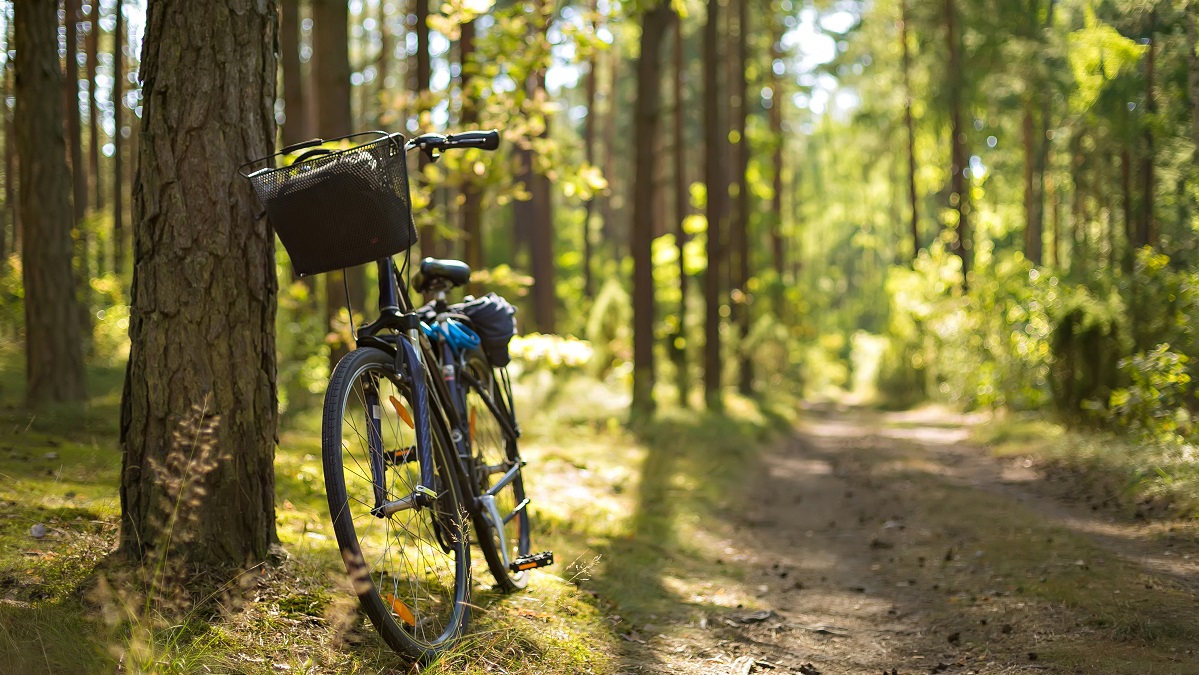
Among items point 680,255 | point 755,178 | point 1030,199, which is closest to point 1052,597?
point 680,255

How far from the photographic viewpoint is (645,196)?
14.3 m

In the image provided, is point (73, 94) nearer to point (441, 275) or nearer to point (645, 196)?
point (645, 196)

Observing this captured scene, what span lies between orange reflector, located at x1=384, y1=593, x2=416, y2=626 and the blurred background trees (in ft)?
8.80

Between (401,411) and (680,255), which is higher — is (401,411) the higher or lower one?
the lower one

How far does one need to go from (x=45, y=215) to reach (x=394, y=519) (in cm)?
558

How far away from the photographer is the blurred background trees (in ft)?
28.1

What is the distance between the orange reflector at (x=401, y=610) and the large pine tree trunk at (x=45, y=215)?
18.7 ft

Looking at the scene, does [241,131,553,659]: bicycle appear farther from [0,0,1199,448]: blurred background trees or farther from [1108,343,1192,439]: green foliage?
[1108,343,1192,439]: green foliage

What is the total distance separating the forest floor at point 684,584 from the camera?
126 inches

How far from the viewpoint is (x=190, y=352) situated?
11.5 feet

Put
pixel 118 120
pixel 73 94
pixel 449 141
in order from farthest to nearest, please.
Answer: pixel 118 120
pixel 73 94
pixel 449 141

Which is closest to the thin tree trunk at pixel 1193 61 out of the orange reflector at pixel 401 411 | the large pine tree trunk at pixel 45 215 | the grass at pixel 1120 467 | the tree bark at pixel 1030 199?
the grass at pixel 1120 467

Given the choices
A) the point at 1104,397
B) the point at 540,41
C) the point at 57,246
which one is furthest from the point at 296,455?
the point at 1104,397

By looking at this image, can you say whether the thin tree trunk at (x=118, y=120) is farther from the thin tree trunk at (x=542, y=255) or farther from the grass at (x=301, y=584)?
the grass at (x=301, y=584)
